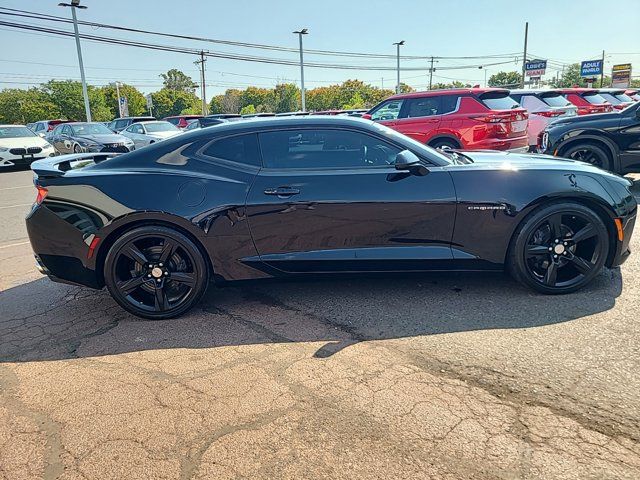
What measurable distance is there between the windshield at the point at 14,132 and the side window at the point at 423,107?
44.3 ft

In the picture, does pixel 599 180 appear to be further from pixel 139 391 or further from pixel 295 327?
pixel 139 391

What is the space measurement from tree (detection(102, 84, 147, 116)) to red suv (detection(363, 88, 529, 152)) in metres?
74.6

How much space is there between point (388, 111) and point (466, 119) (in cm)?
202

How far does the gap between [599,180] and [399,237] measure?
1.70 meters

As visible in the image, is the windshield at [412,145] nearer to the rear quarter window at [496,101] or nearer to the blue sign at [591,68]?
the rear quarter window at [496,101]

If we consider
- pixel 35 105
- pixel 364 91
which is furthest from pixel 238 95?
pixel 35 105

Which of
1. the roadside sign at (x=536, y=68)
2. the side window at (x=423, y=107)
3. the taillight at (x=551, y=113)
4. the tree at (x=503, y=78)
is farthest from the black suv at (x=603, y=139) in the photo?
the tree at (x=503, y=78)

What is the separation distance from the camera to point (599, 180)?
3.79 m

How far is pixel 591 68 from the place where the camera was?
165 feet

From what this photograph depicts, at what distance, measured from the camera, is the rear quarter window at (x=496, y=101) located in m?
9.38

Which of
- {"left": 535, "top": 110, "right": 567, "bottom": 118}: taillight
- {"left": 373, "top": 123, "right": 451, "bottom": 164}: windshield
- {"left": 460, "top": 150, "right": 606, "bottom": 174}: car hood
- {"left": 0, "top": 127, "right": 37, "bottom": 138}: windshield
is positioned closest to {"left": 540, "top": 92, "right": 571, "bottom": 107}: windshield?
{"left": 535, "top": 110, "right": 567, "bottom": 118}: taillight

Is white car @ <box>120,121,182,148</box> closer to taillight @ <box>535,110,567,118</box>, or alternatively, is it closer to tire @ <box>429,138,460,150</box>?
tire @ <box>429,138,460,150</box>

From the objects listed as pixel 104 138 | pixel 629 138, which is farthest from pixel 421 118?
pixel 104 138

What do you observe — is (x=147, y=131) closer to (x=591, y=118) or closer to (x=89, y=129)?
(x=89, y=129)
